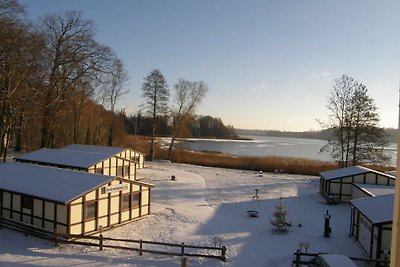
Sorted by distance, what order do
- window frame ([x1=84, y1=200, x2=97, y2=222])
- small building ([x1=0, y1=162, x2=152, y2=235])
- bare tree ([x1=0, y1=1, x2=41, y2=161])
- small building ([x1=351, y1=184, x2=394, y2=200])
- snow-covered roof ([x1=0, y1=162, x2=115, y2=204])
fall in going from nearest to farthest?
1. small building ([x1=0, y1=162, x2=152, y2=235])
2. snow-covered roof ([x1=0, y1=162, x2=115, y2=204])
3. window frame ([x1=84, y1=200, x2=97, y2=222])
4. small building ([x1=351, y1=184, x2=394, y2=200])
5. bare tree ([x1=0, y1=1, x2=41, y2=161])

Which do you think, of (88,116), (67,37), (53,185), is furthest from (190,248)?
(88,116)

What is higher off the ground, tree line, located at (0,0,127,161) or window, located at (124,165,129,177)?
tree line, located at (0,0,127,161)

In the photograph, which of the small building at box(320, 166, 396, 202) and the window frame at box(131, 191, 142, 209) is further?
the small building at box(320, 166, 396, 202)

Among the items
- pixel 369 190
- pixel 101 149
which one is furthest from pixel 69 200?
pixel 101 149

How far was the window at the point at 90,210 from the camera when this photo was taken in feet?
54.1

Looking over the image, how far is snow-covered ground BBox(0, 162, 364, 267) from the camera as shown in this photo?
14125mm

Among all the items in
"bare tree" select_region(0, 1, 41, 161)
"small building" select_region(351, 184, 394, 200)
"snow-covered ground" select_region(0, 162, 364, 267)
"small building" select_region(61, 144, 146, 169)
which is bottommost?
"snow-covered ground" select_region(0, 162, 364, 267)

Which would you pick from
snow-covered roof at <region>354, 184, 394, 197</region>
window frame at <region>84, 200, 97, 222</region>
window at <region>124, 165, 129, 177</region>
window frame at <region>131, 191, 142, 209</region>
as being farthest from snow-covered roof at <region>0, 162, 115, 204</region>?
snow-covered roof at <region>354, 184, 394, 197</region>

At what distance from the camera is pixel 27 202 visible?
667 inches

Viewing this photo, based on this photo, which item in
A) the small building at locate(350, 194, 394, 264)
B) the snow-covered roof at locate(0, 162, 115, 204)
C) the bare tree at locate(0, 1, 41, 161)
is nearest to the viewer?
the small building at locate(350, 194, 394, 264)

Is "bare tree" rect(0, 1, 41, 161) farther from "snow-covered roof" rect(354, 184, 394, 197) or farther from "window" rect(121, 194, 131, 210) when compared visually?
"snow-covered roof" rect(354, 184, 394, 197)

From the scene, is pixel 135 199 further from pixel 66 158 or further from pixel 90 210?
pixel 66 158

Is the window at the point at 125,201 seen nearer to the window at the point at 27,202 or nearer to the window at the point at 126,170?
the window at the point at 27,202

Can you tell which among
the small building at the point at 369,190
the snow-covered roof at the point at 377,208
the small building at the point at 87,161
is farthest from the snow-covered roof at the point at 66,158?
the small building at the point at 369,190
